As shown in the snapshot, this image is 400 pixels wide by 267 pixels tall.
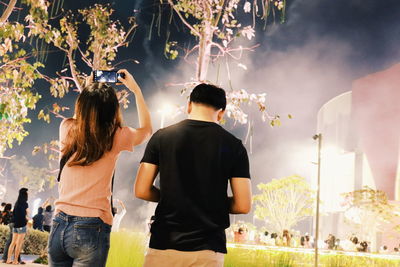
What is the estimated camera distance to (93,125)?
2.10m

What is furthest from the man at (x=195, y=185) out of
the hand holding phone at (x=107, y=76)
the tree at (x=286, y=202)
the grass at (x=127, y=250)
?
the tree at (x=286, y=202)

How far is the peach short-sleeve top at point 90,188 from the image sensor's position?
6.54ft

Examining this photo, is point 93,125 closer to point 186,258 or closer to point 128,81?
point 128,81

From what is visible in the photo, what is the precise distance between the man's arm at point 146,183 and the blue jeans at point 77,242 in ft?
0.67

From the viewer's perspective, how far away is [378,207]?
23797 mm

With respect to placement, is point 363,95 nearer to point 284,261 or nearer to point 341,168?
point 341,168

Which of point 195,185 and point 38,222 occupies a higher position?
point 195,185

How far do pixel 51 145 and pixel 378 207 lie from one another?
62.5 ft

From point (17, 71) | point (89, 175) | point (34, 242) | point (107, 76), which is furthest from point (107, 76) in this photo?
point (34, 242)

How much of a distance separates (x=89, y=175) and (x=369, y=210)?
80.4 feet

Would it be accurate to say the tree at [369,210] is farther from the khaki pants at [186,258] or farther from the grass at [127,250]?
the khaki pants at [186,258]

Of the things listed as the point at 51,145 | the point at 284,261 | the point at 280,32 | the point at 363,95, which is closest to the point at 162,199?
the point at 284,261

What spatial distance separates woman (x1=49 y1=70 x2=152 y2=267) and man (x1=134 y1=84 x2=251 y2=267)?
16 cm

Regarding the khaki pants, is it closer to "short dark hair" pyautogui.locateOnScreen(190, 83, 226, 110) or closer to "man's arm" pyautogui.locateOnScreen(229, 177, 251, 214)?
"man's arm" pyautogui.locateOnScreen(229, 177, 251, 214)
